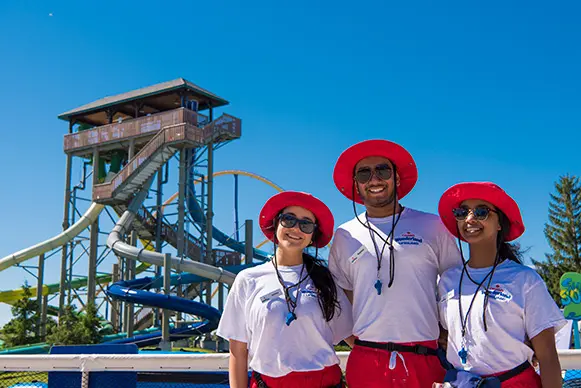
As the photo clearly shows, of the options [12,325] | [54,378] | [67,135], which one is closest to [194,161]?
[67,135]

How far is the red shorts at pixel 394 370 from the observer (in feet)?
12.0

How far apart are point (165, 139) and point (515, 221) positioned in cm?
2655

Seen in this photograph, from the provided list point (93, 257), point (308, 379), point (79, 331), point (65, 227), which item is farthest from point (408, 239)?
point (65, 227)

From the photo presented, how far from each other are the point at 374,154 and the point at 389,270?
2.77ft

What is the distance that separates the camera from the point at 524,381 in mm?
3383

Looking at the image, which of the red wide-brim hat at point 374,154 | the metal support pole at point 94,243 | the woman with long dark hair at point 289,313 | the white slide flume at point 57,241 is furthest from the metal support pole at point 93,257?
the woman with long dark hair at point 289,313

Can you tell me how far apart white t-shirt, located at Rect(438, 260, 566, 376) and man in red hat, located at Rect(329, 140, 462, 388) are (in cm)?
29

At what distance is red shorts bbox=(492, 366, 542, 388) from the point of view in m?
3.38

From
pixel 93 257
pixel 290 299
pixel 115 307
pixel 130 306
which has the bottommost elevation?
pixel 115 307

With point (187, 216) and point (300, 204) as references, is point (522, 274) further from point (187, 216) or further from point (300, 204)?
point (187, 216)

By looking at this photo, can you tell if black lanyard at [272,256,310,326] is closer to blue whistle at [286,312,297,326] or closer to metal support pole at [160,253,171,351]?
blue whistle at [286,312,297,326]

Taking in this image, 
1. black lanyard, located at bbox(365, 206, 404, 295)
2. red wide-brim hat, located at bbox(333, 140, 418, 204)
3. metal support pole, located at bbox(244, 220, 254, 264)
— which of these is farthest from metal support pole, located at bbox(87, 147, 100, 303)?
black lanyard, located at bbox(365, 206, 404, 295)

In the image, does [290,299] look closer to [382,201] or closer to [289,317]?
[289,317]

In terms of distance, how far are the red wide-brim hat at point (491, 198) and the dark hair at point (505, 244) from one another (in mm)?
30
